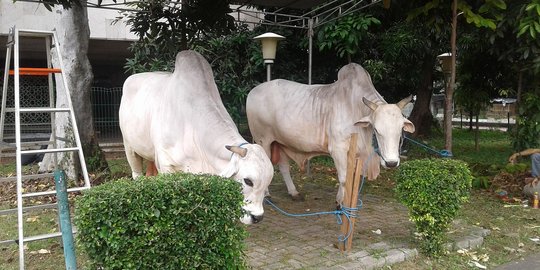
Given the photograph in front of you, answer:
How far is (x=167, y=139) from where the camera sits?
14.3ft

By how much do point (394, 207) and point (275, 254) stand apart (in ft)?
7.92

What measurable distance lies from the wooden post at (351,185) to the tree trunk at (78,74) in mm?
4989

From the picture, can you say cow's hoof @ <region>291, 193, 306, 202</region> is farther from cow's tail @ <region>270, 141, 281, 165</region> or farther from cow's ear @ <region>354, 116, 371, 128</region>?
cow's ear @ <region>354, 116, 371, 128</region>

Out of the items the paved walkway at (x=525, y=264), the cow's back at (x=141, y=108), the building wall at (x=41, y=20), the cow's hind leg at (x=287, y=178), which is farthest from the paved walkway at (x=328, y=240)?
the building wall at (x=41, y=20)

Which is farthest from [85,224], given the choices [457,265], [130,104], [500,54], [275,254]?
[500,54]

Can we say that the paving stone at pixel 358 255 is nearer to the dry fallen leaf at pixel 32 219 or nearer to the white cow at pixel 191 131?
the white cow at pixel 191 131

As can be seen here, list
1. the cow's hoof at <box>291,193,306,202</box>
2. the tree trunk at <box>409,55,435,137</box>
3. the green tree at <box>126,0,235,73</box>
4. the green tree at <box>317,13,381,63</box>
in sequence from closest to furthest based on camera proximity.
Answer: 1. the green tree at <box>126,0,235,73</box>
2. the cow's hoof at <box>291,193,306,202</box>
3. the green tree at <box>317,13,381,63</box>
4. the tree trunk at <box>409,55,435,137</box>

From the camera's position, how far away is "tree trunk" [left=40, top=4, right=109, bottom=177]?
7586 mm

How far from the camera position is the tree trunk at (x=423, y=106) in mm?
12966

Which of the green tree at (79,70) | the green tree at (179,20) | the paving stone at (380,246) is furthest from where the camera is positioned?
the green tree at (79,70)

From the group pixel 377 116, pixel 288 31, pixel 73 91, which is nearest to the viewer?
pixel 377 116

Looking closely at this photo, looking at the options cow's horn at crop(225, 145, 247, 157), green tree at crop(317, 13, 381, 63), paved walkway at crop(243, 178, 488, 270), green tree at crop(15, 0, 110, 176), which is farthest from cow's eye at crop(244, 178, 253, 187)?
green tree at crop(317, 13, 381, 63)

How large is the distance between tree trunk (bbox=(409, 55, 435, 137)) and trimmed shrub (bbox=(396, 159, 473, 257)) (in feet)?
28.7

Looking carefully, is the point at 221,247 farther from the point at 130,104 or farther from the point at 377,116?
the point at 130,104
